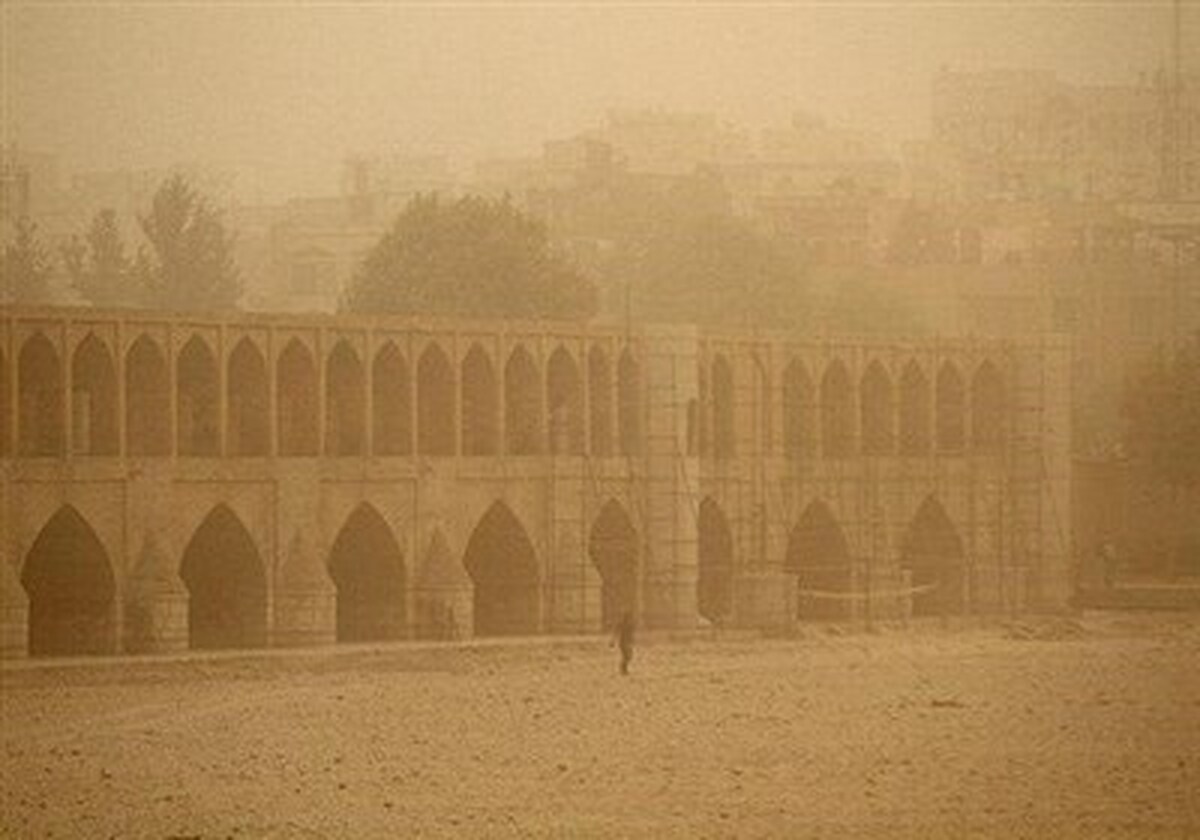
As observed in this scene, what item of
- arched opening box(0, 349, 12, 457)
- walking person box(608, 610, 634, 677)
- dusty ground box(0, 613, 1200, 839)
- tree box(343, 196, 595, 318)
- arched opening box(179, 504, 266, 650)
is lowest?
dusty ground box(0, 613, 1200, 839)

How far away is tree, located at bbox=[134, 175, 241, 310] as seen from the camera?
86.2 meters

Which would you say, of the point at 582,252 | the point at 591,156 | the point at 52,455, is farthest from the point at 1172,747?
the point at 591,156

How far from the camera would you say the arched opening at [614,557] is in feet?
184

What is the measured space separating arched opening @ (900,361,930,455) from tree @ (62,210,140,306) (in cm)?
3088

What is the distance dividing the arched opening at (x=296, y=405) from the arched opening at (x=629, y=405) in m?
6.46

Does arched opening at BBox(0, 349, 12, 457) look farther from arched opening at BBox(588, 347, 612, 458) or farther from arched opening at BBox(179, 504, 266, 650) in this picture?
arched opening at BBox(588, 347, 612, 458)

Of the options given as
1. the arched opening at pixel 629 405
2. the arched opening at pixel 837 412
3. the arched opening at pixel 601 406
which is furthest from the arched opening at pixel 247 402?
the arched opening at pixel 837 412

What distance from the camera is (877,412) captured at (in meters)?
62.1

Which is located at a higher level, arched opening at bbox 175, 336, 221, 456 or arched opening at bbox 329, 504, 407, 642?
arched opening at bbox 175, 336, 221, 456

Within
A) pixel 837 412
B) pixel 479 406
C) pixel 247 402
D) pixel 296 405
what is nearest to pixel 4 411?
pixel 247 402

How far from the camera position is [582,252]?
346 feet

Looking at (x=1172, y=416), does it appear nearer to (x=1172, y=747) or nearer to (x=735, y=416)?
(x=735, y=416)

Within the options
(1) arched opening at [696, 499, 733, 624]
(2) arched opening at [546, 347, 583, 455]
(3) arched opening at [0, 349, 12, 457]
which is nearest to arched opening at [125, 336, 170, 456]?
(3) arched opening at [0, 349, 12, 457]

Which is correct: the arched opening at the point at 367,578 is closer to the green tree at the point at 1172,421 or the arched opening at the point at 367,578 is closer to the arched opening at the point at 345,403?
the arched opening at the point at 345,403
